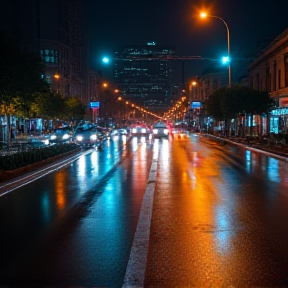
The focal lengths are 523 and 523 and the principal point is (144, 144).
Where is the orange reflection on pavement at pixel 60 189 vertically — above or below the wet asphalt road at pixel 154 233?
below

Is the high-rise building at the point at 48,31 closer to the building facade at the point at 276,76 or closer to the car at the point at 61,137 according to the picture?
the building facade at the point at 276,76

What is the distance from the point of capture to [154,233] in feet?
30.0

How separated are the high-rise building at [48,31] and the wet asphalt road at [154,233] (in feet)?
274

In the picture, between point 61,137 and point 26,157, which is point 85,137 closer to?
point 61,137

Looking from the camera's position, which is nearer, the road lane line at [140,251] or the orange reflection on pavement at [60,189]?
the road lane line at [140,251]

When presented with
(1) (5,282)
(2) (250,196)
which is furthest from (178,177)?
(1) (5,282)

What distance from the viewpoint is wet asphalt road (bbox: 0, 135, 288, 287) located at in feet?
21.8

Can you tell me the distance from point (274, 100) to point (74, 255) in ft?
159

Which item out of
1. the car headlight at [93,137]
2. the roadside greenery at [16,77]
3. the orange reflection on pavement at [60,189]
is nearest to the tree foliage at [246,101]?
the car headlight at [93,137]

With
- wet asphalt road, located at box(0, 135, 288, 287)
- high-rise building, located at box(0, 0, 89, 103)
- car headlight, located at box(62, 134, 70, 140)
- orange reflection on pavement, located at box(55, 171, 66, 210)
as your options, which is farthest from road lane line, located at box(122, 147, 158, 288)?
high-rise building, located at box(0, 0, 89, 103)

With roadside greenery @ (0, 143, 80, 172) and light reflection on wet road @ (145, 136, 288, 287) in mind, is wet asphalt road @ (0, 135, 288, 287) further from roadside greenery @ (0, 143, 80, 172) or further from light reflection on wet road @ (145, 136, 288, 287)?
roadside greenery @ (0, 143, 80, 172)

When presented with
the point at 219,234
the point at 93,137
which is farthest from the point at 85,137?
the point at 219,234

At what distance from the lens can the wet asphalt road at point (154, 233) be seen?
21.8ft

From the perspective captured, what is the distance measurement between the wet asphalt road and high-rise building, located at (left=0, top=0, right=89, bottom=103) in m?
83.4
